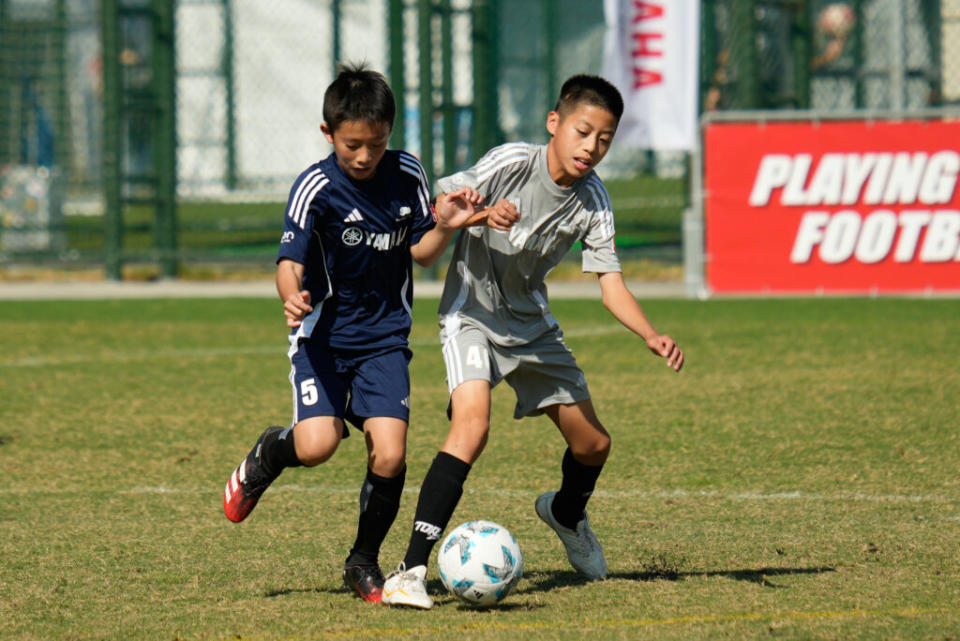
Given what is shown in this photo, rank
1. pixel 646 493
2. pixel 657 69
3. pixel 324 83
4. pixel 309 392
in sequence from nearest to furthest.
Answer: pixel 309 392 → pixel 646 493 → pixel 657 69 → pixel 324 83

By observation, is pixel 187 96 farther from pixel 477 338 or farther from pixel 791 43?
pixel 477 338

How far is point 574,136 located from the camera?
4.46 m

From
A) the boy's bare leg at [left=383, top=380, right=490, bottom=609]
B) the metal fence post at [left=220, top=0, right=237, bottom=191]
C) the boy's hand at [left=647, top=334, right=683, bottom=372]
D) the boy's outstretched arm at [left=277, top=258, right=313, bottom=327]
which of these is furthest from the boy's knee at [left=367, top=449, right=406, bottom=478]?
the metal fence post at [left=220, top=0, right=237, bottom=191]

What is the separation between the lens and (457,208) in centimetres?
432

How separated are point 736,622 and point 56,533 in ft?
8.21

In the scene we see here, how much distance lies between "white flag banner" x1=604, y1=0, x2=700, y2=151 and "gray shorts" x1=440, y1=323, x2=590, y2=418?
919 centimetres

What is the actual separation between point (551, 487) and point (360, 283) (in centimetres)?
176

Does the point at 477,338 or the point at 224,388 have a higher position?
the point at 477,338

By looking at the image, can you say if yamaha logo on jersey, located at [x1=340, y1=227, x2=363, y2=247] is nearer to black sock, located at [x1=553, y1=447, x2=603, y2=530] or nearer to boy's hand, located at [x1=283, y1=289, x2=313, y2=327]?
boy's hand, located at [x1=283, y1=289, x2=313, y2=327]

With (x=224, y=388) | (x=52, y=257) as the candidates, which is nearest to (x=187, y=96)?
(x=52, y=257)

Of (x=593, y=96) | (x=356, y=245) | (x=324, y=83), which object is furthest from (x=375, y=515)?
(x=324, y=83)

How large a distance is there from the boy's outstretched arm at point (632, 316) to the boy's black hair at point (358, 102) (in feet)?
2.95

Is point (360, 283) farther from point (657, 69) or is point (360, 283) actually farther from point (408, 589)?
point (657, 69)

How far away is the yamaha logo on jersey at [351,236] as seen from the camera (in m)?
4.43
